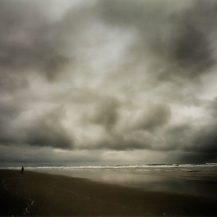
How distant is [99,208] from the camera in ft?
53.1

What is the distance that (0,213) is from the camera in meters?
14.3

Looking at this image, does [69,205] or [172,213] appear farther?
[69,205]

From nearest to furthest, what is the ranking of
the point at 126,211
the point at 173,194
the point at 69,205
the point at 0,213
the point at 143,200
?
the point at 0,213
the point at 126,211
the point at 69,205
the point at 143,200
the point at 173,194

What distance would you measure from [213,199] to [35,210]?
555 inches

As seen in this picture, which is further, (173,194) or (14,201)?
(173,194)

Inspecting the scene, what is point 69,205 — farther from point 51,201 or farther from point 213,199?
point 213,199

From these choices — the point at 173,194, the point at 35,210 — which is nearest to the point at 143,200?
the point at 173,194

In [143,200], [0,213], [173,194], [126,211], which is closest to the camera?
[0,213]

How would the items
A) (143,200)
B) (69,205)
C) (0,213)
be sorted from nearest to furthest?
(0,213) < (69,205) < (143,200)

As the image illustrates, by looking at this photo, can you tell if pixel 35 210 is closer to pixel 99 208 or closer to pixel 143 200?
pixel 99 208

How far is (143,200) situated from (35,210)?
8.83 meters

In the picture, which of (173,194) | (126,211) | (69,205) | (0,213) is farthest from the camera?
(173,194)

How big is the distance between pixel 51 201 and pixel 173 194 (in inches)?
440

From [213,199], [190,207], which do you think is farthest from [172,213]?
[213,199]
